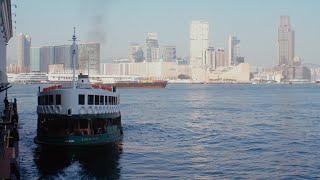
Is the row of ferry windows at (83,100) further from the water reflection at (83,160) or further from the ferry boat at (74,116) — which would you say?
the water reflection at (83,160)

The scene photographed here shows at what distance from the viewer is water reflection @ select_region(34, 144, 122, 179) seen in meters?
30.9

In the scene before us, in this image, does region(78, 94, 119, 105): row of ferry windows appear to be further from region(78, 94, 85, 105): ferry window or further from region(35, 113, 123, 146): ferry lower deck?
region(35, 113, 123, 146): ferry lower deck

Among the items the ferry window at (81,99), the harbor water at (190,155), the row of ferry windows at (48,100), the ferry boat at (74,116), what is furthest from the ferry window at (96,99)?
the harbor water at (190,155)

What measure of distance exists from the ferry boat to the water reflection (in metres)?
0.49

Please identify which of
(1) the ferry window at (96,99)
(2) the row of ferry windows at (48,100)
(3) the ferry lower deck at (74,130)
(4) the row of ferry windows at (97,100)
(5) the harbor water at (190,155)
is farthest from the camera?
(1) the ferry window at (96,99)

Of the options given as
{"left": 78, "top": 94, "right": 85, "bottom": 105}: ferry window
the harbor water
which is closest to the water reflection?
the harbor water

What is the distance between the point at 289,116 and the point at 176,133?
81.4 feet

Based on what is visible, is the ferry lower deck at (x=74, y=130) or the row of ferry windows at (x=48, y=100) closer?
the ferry lower deck at (x=74, y=130)

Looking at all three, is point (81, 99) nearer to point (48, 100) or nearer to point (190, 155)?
point (48, 100)

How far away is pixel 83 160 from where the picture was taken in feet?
111

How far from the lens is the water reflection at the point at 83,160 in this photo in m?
30.9

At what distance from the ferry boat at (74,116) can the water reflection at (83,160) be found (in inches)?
19.4

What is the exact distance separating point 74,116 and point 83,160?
3.66 meters

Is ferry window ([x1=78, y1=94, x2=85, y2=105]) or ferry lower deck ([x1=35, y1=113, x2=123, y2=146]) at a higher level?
ferry window ([x1=78, y1=94, x2=85, y2=105])
